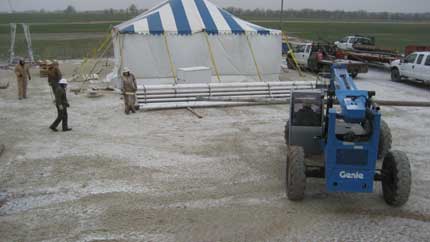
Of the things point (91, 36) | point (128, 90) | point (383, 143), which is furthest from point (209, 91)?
point (91, 36)

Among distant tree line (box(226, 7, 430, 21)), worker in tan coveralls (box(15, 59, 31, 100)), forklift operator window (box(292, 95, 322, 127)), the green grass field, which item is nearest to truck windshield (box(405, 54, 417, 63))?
the green grass field

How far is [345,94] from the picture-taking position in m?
6.55

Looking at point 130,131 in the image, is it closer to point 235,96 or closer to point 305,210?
point 235,96

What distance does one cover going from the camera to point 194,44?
1777 centimetres

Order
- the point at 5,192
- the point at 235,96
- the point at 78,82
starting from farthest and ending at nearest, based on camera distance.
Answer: the point at 78,82 < the point at 235,96 < the point at 5,192

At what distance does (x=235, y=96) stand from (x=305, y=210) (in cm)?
844

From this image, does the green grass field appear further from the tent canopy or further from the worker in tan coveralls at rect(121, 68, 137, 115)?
the worker in tan coveralls at rect(121, 68, 137, 115)

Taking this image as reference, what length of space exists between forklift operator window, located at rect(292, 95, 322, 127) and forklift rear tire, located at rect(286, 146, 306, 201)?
49.8 inches

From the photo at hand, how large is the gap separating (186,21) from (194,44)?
1138 millimetres

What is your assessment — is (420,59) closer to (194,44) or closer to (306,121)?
(194,44)

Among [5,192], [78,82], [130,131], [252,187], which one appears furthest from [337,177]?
[78,82]

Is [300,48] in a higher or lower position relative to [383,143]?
higher

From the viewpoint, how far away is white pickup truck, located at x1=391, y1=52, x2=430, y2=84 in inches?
695

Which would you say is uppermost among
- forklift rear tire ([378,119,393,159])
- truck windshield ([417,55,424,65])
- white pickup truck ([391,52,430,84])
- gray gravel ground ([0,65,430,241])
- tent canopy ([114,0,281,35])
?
tent canopy ([114,0,281,35])
